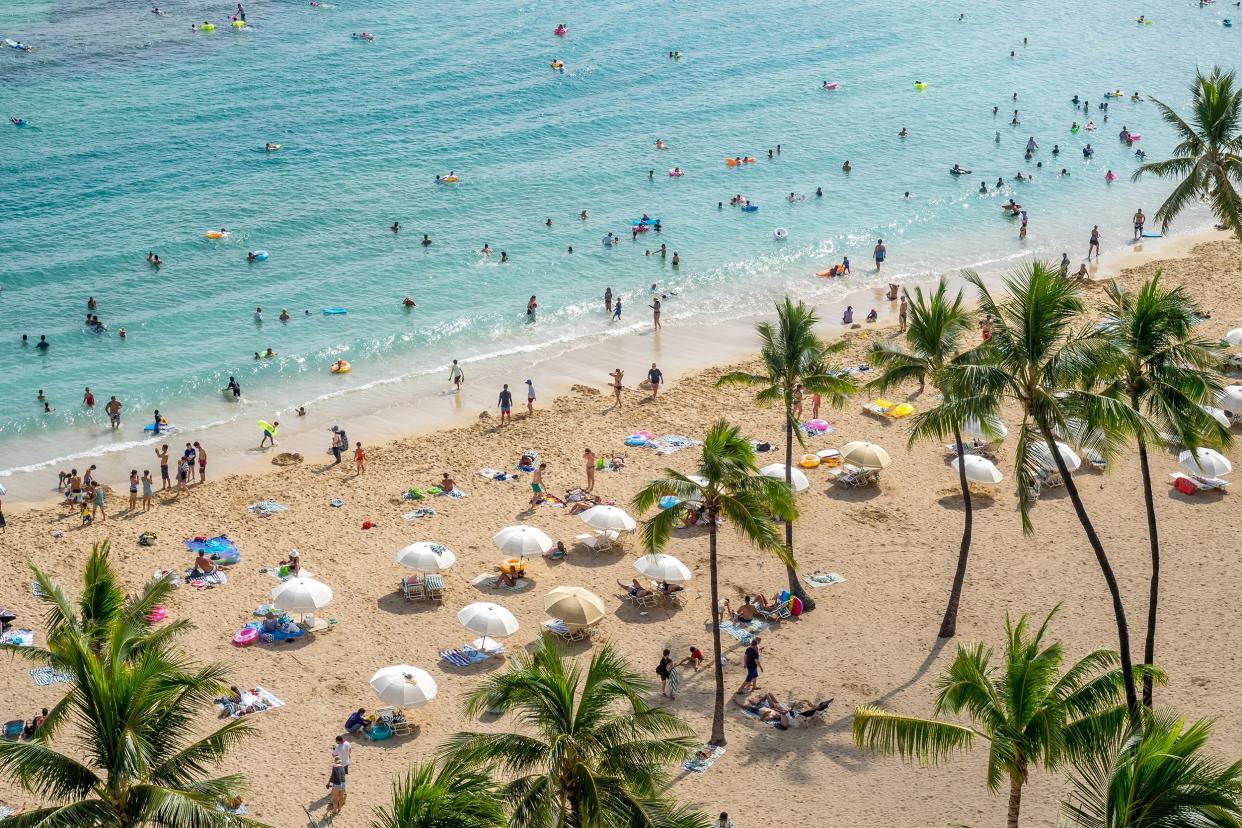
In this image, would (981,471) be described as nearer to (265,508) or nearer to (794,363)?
(794,363)

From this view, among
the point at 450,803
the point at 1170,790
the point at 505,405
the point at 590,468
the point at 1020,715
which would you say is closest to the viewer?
the point at 1170,790

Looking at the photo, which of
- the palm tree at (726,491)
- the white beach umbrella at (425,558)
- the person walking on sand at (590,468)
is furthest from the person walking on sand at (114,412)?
the palm tree at (726,491)

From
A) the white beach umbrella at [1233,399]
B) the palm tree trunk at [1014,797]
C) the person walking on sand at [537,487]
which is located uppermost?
the palm tree trunk at [1014,797]

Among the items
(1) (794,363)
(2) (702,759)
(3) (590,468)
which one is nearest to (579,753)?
(2) (702,759)

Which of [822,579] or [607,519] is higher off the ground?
[607,519]

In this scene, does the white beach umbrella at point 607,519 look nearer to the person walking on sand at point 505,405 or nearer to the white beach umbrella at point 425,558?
the white beach umbrella at point 425,558

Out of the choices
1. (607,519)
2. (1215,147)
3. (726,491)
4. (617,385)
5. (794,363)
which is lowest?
(607,519)

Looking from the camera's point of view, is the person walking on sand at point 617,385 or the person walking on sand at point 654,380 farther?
the person walking on sand at point 654,380

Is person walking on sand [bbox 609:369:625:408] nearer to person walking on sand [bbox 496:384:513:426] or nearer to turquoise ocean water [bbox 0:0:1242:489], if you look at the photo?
person walking on sand [bbox 496:384:513:426]
